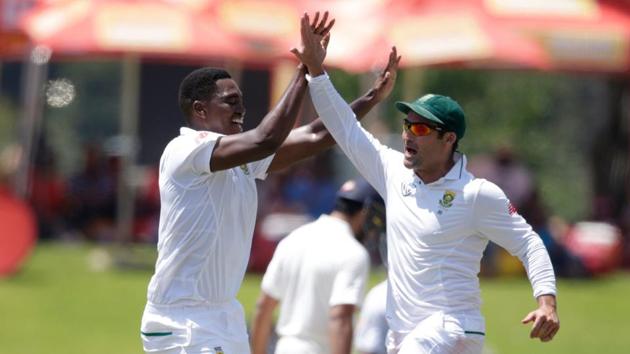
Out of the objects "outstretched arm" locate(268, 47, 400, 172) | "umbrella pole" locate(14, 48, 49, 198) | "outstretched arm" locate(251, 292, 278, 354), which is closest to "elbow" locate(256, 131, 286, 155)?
"outstretched arm" locate(268, 47, 400, 172)

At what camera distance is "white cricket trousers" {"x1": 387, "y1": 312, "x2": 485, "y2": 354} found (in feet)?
22.3

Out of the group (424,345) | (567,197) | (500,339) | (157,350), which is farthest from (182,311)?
(567,197)

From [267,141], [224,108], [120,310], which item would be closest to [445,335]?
[267,141]

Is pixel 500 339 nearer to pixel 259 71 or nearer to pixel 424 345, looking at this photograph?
pixel 424 345

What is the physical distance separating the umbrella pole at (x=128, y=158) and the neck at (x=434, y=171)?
1540cm

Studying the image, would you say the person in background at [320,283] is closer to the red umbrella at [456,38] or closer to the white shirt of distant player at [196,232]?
the white shirt of distant player at [196,232]

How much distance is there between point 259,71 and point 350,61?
5.72 metres

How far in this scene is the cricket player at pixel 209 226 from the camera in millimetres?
6379

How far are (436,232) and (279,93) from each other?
57.4 feet

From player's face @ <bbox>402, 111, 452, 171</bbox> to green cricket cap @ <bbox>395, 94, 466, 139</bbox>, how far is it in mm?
37

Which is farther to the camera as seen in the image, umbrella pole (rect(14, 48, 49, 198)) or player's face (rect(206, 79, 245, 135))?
umbrella pole (rect(14, 48, 49, 198))

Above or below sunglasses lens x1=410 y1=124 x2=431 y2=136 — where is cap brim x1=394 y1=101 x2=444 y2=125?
above

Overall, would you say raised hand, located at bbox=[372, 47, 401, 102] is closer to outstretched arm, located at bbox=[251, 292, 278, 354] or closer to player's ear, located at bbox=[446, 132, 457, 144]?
player's ear, located at bbox=[446, 132, 457, 144]

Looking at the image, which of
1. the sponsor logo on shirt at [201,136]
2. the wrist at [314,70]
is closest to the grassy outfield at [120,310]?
the wrist at [314,70]
